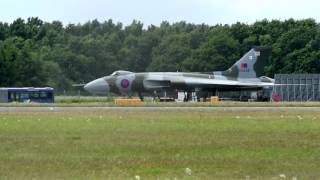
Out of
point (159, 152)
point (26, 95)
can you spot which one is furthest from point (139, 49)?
point (159, 152)

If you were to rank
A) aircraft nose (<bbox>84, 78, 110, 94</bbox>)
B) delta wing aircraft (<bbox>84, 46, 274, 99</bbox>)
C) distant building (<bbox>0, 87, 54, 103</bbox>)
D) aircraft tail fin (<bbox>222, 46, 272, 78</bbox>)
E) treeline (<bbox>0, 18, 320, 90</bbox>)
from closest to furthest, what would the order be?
delta wing aircraft (<bbox>84, 46, 274, 99</bbox>) < aircraft nose (<bbox>84, 78, 110, 94</bbox>) < aircraft tail fin (<bbox>222, 46, 272, 78</bbox>) < distant building (<bbox>0, 87, 54, 103</bbox>) < treeline (<bbox>0, 18, 320, 90</bbox>)

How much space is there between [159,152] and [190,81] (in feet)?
193

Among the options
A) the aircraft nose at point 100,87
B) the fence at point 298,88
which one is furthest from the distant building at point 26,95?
the fence at point 298,88

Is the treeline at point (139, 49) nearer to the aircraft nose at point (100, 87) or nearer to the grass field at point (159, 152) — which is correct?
the aircraft nose at point (100, 87)

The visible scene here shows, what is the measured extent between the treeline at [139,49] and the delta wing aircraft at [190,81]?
27.4m

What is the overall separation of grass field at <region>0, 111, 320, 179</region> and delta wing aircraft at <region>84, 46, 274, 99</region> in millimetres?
49460

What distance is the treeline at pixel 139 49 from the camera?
10681 centimetres

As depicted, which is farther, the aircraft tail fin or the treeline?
the treeline

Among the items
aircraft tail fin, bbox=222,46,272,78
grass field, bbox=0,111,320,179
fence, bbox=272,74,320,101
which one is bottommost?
grass field, bbox=0,111,320,179

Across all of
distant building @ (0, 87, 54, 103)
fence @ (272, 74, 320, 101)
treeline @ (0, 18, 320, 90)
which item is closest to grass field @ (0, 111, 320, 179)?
fence @ (272, 74, 320, 101)

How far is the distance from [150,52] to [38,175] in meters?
125

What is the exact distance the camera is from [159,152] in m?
17.8

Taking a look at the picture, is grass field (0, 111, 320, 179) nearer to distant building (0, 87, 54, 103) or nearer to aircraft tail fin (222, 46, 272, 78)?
aircraft tail fin (222, 46, 272, 78)

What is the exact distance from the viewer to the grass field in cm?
1450
